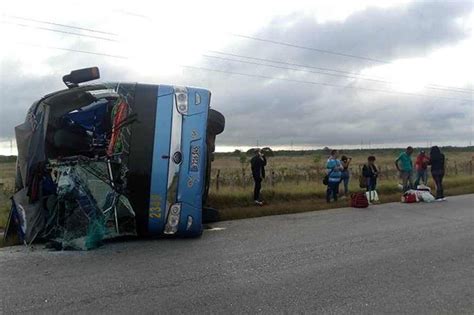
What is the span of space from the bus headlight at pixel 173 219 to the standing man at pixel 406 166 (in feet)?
31.3

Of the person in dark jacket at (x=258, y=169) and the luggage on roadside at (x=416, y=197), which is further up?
the person in dark jacket at (x=258, y=169)

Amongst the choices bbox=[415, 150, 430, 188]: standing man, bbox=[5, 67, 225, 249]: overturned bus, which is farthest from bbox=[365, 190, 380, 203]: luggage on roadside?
bbox=[5, 67, 225, 249]: overturned bus

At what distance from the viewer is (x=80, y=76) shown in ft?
23.6

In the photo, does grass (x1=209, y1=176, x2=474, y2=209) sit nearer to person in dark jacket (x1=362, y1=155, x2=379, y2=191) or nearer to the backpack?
person in dark jacket (x1=362, y1=155, x2=379, y2=191)

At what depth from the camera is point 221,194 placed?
38.8 ft

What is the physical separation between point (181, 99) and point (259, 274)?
9.78ft

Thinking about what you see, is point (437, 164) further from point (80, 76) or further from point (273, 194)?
point (80, 76)

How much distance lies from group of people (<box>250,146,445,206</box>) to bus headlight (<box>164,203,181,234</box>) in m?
4.78

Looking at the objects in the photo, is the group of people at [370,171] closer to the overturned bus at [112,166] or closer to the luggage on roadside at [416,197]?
the luggage on roadside at [416,197]

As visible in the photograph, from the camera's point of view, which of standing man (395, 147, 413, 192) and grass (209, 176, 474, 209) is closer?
grass (209, 176, 474, 209)

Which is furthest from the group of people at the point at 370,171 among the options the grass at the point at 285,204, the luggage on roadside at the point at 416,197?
the luggage on roadside at the point at 416,197

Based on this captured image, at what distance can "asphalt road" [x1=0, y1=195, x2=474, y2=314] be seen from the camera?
4293 millimetres

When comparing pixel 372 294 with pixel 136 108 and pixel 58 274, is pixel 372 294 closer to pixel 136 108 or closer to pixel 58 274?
pixel 58 274

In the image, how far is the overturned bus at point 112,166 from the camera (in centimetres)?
655
